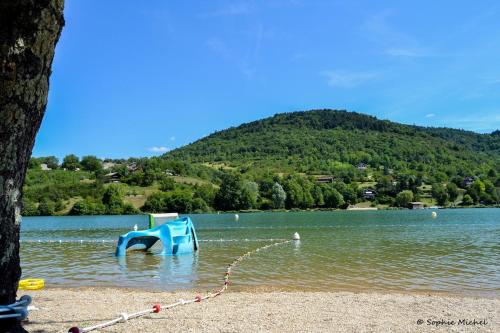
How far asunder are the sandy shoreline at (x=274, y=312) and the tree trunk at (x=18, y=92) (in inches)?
160

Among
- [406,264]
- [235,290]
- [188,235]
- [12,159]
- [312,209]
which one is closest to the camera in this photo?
[12,159]

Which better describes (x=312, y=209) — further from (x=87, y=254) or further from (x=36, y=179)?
(x=87, y=254)

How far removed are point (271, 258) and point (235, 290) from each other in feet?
29.5

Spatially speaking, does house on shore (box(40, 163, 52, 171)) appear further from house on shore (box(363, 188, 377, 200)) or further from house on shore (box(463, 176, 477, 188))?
house on shore (box(463, 176, 477, 188))

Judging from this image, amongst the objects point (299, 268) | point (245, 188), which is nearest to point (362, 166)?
point (245, 188)

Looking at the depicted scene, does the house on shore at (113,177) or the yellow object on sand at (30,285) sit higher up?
the house on shore at (113,177)

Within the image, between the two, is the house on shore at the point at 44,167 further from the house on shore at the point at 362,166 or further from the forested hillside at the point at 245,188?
the house on shore at the point at 362,166

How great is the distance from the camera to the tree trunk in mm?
4316

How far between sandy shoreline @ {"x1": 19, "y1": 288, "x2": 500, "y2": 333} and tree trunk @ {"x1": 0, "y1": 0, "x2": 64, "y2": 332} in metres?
4.06

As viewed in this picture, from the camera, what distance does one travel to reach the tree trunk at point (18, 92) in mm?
4316

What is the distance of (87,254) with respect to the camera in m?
26.3

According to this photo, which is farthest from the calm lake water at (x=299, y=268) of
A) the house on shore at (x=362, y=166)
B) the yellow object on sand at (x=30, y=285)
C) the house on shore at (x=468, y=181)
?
the house on shore at (x=362, y=166)

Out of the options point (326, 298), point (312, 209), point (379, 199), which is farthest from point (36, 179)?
point (326, 298)

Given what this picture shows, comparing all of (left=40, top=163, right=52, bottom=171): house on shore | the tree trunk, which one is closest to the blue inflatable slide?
the tree trunk
